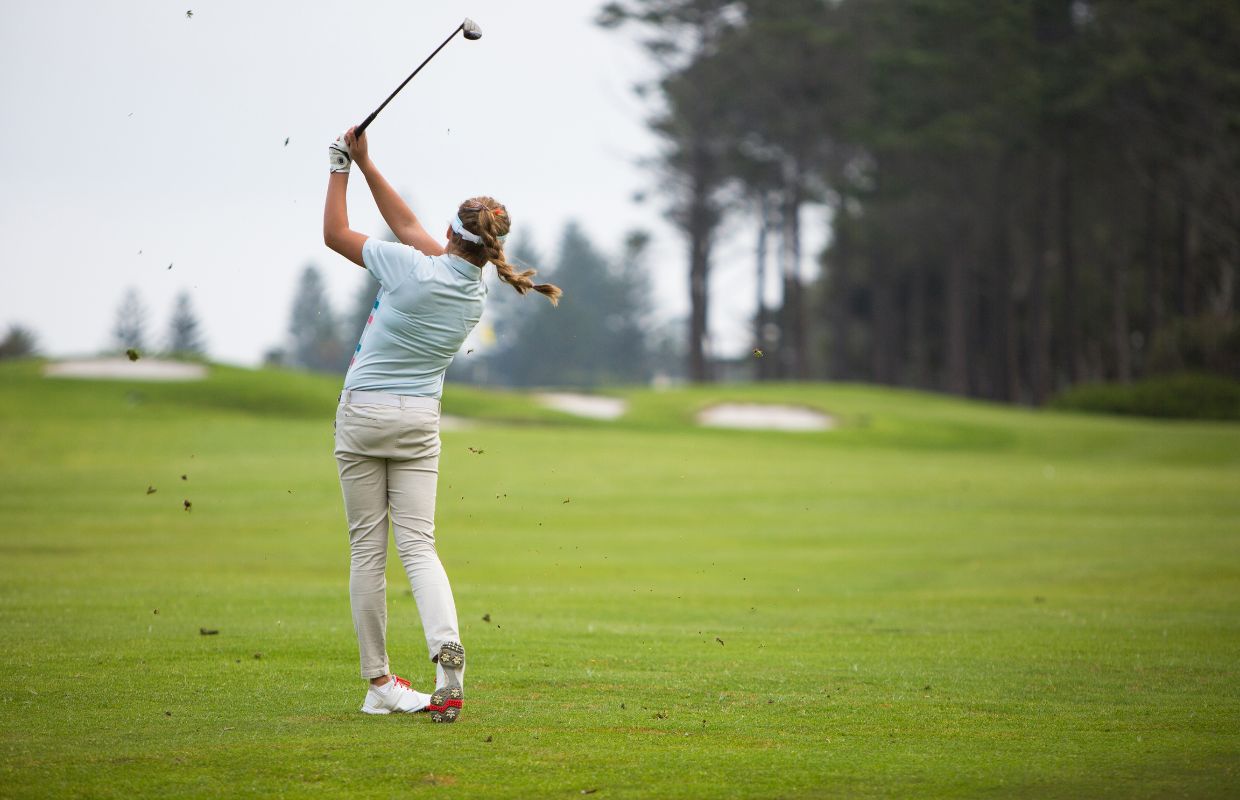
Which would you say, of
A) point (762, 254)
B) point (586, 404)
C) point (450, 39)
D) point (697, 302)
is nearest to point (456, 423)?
point (586, 404)

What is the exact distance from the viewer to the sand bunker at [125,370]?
39.9 metres

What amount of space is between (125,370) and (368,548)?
36844 mm

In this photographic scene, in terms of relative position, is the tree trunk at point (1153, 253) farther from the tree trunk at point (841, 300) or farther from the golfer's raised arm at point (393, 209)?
the golfer's raised arm at point (393, 209)

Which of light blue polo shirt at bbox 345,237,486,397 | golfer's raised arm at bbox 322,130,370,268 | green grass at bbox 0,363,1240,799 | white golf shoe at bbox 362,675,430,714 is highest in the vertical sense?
golfer's raised arm at bbox 322,130,370,268

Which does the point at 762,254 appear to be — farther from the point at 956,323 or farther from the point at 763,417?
the point at 763,417

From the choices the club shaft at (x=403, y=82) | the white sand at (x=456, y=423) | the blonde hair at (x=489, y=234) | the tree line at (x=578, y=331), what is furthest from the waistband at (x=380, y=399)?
the tree line at (x=578, y=331)

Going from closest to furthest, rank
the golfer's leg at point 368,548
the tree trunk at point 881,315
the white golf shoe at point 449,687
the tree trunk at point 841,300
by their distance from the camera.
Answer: the white golf shoe at point 449,687
the golfer's leg at point 368,548
the tree trunk at point 841,300
the tree trunk at point 881,315

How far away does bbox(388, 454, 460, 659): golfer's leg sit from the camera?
6914mm

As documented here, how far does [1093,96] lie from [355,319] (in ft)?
464

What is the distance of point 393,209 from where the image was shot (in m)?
7.23

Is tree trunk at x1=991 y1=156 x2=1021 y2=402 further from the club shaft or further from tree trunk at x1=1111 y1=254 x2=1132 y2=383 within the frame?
the club shaft

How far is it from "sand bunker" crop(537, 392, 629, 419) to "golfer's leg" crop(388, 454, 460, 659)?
33547 mm

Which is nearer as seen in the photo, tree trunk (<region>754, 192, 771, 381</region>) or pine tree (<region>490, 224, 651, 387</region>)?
tree trunk (<region>754, 192, 771, 381</region>)

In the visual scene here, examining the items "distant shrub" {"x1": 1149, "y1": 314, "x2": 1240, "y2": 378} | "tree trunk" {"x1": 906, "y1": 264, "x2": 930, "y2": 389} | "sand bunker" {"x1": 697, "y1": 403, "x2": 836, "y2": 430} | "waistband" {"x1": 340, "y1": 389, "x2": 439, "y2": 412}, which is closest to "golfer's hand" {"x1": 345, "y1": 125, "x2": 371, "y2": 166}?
"waistband" {"x1": 340, "y1": 389, "x2": 439, "y2": 412}
